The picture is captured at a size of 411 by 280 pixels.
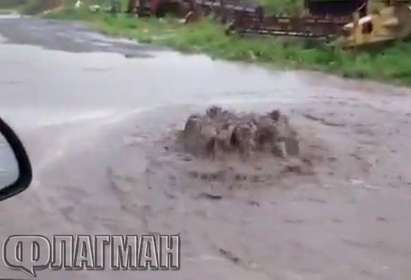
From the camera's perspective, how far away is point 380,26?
13.6 ft

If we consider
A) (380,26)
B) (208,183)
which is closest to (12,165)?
(208,183)

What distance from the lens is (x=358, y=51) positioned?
159 inches

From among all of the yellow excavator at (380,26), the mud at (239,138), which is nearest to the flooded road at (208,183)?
the mud at (239,138)

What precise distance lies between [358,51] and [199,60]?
720 mm

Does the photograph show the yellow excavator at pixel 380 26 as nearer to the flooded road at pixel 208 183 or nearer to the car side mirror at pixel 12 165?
the flooded road at pixel 208 183

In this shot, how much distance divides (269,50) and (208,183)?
1.96 m

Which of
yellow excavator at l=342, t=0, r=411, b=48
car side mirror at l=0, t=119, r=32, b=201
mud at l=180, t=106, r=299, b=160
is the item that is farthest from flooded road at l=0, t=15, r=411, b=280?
car side mirror at l=0, t=119, r=32, b=201

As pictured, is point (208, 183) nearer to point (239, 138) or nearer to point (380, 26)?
point (239, 138)

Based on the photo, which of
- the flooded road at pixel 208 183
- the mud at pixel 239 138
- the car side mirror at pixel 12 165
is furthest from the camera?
the mud at pixel 239 138

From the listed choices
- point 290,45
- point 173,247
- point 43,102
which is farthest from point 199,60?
point 173,247

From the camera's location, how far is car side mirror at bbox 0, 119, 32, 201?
1.14 meters

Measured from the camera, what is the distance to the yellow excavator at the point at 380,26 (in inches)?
161

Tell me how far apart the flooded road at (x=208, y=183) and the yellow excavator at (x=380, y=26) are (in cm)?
34

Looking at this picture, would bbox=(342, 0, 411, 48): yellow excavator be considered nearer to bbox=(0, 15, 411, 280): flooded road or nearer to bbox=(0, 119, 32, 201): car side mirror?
bbox=(0, 15, 411, 280): flooded road
